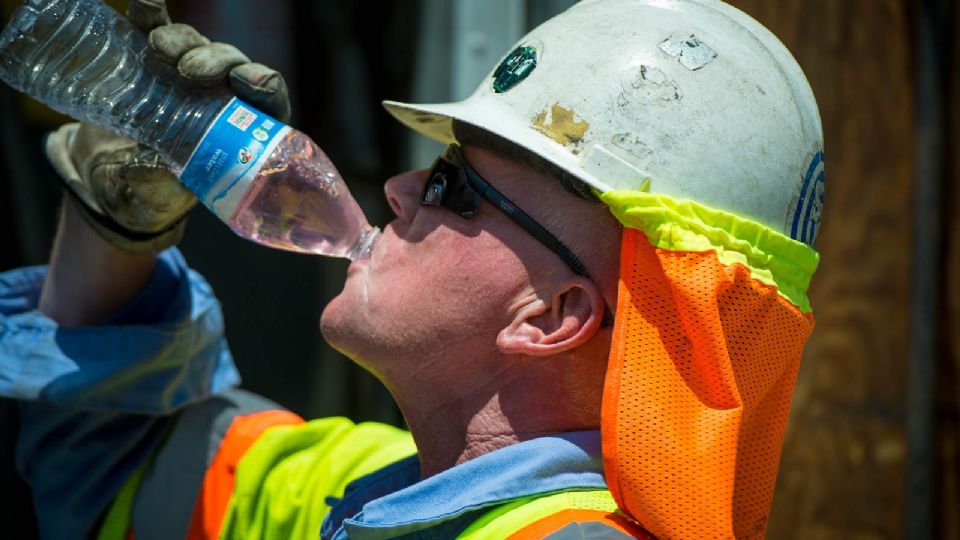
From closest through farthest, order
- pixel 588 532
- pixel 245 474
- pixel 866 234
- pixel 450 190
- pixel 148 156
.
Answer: pixel 588 532 < pixel 450 190 < pixel 148 156 < pixel 245 474 < pixel 866 234

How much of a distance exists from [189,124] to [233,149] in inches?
5.3

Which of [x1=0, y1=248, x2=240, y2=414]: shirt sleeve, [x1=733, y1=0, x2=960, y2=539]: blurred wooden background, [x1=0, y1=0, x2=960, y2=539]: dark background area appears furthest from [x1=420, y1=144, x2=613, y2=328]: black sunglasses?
[x1=733, y1=0, x2=960, y2=539]: blurred wooden background

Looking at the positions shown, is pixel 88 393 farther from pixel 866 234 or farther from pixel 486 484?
pixel 866 234

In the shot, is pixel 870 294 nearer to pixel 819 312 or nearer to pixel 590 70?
pixel 819 312

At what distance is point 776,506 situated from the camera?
4.27 meters

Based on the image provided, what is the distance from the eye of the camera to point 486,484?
2201 millimetres

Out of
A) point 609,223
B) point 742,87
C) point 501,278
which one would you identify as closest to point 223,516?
point 501,278

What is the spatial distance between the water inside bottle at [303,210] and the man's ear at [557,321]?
423 millimetres

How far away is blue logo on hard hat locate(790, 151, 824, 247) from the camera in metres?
2.24

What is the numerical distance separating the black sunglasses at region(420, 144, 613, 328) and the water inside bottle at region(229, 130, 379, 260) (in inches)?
9.1

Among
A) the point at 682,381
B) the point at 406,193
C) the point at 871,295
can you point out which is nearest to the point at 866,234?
the point at 871,295

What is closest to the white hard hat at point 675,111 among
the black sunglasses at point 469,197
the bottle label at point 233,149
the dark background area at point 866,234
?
the black sunglasses at point 469,197

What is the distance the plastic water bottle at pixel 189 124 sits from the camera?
2.38 meters

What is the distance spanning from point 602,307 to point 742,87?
46 cm
